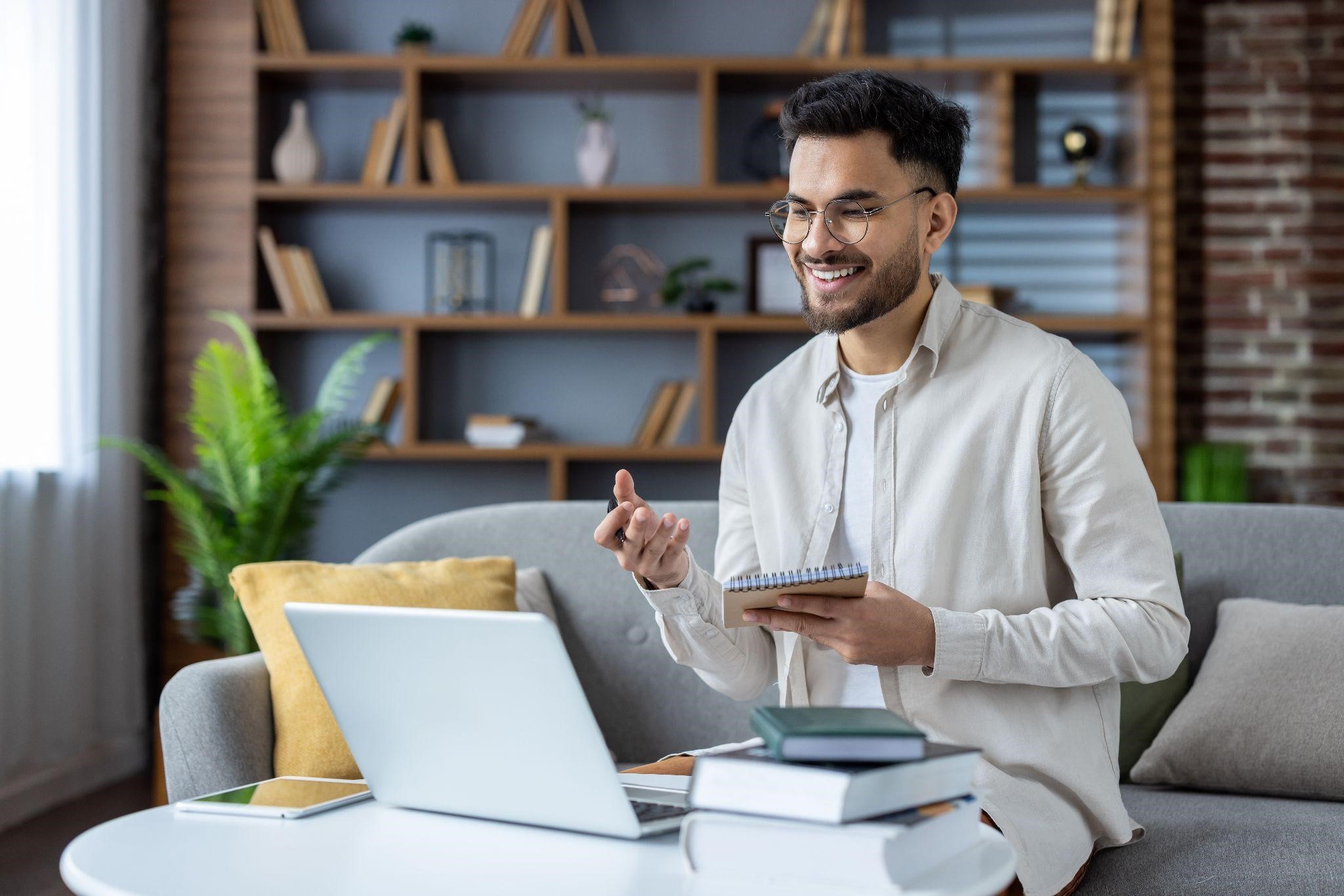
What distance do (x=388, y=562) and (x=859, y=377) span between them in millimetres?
1028

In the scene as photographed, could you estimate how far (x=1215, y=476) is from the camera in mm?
4102

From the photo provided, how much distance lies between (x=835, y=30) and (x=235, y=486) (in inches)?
88.9

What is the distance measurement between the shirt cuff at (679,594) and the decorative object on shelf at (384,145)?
2.98 metres

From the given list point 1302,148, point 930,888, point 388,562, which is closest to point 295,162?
point 388,562

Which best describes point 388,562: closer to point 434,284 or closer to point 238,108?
point 434,284

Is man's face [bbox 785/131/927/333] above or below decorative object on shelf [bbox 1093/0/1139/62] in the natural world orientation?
below

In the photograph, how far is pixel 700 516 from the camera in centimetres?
227

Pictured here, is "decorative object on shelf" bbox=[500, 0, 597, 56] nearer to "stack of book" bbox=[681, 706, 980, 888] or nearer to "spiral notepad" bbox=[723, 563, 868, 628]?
"spiral notepad" bbox=[723, 563, 868, 628]

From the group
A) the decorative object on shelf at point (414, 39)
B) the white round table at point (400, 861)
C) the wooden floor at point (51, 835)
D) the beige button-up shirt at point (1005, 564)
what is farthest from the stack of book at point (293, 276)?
the white round table at point (400, 861)

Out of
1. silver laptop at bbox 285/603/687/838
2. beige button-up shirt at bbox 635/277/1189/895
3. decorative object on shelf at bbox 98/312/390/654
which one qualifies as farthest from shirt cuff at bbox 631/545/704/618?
decorative object on shelf at bbox 98/312/390/654

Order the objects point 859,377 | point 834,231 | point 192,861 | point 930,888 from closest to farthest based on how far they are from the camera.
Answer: point 930,888 < point 192,861 < point 834,231 < point 859,377

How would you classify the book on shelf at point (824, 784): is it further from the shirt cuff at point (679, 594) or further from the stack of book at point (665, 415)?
the stack of book at point (665, 415)

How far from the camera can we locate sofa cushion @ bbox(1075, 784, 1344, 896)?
1543 mm

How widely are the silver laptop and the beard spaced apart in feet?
2.02
